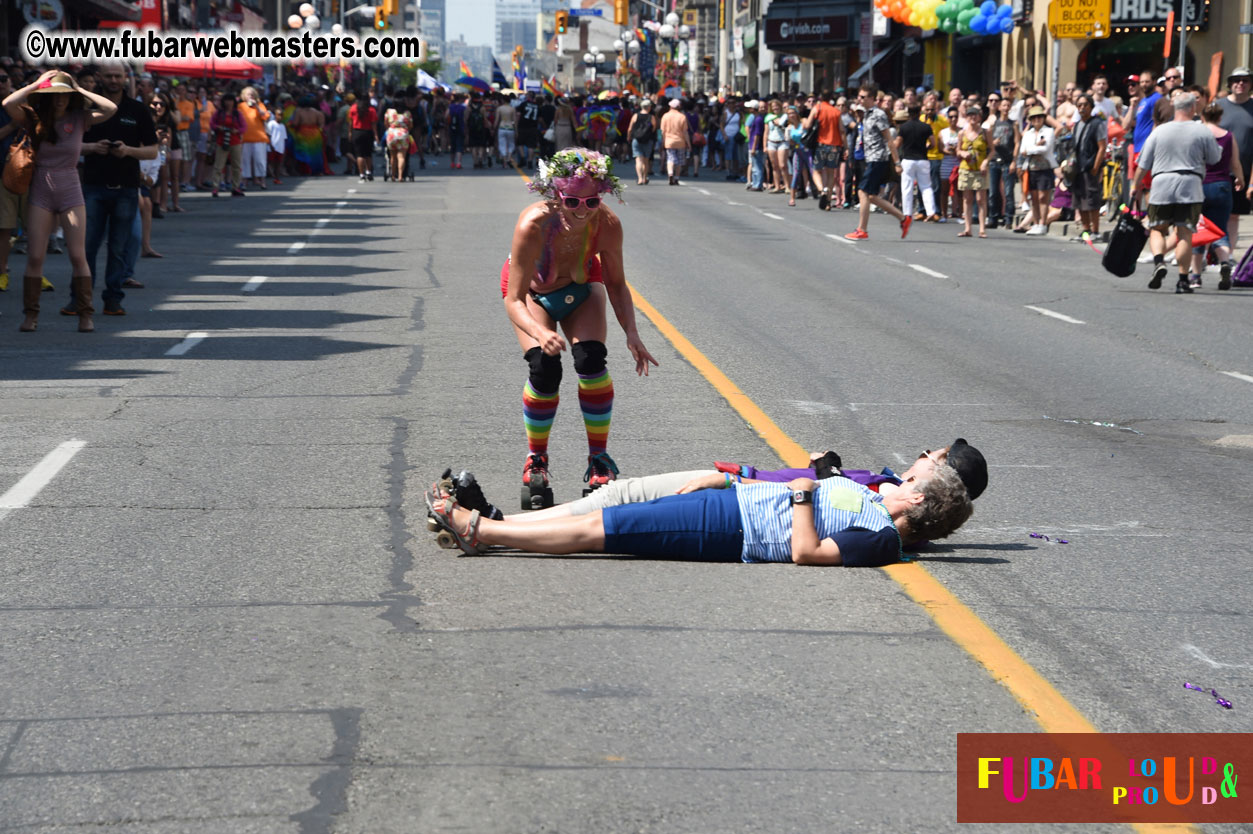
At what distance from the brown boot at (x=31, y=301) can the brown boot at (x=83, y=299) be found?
0.85 ft

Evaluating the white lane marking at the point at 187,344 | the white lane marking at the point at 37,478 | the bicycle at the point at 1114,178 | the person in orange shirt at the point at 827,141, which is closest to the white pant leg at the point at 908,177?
the bicycle at the point at 1114,178

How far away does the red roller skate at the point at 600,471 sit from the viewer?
7.20 metres

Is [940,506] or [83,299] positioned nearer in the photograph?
[940,506]

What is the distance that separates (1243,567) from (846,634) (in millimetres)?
1850

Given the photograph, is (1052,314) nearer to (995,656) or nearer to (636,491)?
(636,491)

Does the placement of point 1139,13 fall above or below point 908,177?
above

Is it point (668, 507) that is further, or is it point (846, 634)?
point (668, 507)

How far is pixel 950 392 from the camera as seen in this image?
411 inches

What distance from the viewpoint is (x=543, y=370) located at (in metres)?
7.09

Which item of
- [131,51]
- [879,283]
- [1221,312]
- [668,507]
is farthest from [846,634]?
[131,51]

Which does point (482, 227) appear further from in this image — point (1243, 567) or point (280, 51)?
point (280, 51)

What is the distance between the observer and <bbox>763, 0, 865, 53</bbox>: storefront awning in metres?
59.7

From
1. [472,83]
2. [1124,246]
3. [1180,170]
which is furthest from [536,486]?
[472,83]

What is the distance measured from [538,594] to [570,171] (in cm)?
205
